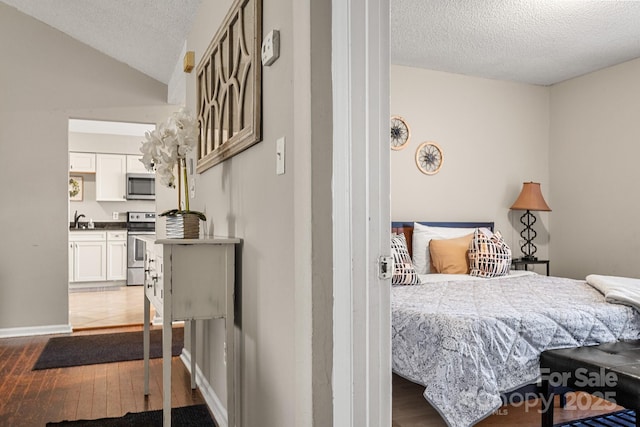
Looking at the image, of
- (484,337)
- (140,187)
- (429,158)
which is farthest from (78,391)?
(140,187)

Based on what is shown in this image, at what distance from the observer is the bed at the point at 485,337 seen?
216 cm

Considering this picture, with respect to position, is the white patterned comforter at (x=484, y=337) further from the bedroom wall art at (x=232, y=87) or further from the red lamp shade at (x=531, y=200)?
the red lamp shade at (x=531, y=200)

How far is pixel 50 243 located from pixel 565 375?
14.7 feet

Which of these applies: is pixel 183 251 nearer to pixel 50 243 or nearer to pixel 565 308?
pixel 565 308

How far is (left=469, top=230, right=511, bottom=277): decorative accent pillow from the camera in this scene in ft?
13.2

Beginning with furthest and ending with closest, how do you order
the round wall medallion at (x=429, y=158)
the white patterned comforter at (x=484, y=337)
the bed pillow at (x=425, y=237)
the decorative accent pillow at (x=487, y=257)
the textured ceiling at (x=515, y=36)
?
the round wall medallion at (x=429, y=158)
the bed pillow at (x=425, y=237)
the decorative accent pillow at (x=487, y=257)
the textured ceiling at (x=515, y=36)
the white patterned comforter at (x=484, y=337)

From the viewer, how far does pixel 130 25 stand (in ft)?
13.0

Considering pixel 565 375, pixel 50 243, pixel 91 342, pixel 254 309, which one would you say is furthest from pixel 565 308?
pixel 50 243

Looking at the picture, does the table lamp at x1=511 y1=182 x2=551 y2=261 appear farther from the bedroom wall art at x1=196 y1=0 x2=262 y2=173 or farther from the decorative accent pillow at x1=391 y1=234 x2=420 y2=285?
the bedroom wall art at x1=196 y1=0 x2=262 y2=173

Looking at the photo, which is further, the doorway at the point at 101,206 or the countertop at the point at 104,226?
the countertop at the point at 104,226

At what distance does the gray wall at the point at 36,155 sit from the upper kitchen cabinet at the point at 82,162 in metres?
3.25

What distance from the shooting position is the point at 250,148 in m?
1.99

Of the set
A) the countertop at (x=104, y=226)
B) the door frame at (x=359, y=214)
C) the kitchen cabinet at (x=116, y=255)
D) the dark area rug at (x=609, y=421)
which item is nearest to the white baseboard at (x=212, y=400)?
the door frame at (x=359, y=214)

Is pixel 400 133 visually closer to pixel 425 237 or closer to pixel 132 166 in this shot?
pixel 425 237
